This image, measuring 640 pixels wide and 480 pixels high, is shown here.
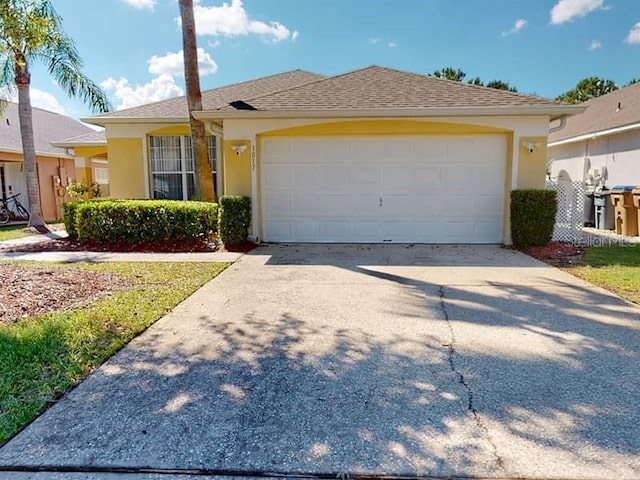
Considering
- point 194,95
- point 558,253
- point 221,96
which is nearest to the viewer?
point 558,253

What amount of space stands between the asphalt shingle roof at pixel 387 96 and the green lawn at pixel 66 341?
193 inches

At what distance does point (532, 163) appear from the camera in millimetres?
9195

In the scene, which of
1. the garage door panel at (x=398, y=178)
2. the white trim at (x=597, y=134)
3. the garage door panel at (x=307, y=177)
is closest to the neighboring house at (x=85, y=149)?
the garage door panel at (x=307, y=177)

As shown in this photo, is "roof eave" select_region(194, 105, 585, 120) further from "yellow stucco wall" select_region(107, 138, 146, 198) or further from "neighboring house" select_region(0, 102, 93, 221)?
"neighboring house" select_region(0, 102, 93, 221)

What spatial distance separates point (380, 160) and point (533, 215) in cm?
353

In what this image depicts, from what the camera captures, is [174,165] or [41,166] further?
[41,166]

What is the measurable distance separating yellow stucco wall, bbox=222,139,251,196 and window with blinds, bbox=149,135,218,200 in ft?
10.0

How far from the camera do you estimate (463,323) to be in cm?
468

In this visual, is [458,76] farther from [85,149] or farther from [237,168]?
[237,168]

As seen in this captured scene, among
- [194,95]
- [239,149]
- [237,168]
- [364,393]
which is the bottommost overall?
[364,393]

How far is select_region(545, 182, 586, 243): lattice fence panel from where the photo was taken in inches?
380

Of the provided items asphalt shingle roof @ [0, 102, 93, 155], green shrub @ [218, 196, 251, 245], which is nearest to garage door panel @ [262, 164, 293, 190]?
green shrub @ [218, 196, 251, 245]

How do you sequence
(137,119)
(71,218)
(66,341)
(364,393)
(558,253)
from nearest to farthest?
(364,393)
(66,341)
(558,253)
(71,218)
(137,119)

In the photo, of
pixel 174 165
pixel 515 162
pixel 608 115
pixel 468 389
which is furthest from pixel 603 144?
pixel 468 389
